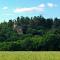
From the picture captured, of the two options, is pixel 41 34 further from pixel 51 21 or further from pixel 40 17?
pixel 40 17

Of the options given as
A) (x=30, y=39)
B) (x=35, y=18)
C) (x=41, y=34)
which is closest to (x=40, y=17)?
(x=35, y=18)

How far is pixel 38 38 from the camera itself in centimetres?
2081

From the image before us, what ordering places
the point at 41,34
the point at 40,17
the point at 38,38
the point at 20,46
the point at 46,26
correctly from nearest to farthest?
the point at 20,46
the point at 38,38
the point at 41,34
the point at 46,26
the point at 40,17

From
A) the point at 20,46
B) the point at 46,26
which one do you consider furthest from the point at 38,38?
the point at 46,26

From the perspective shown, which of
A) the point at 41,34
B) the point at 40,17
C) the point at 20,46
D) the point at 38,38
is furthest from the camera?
the point at 40,17

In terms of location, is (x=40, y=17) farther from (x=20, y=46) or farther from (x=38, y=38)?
(x=20, y=46)

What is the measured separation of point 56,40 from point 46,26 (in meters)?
6.91

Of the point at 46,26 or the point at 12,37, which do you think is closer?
the point at 12,37

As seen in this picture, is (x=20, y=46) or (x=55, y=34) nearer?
(x=20, y=46)

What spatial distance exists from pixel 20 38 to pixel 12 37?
748 millimetres

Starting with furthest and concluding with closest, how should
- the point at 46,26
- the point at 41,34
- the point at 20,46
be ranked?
the point at 46,26 < the point at 41,34 < the point at 20,46

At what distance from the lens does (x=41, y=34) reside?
22250 mm

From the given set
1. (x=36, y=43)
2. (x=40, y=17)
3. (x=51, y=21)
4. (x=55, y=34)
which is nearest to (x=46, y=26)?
(x=51, y=21)

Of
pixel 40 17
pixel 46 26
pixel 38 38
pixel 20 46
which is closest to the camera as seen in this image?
pixel 20 46
